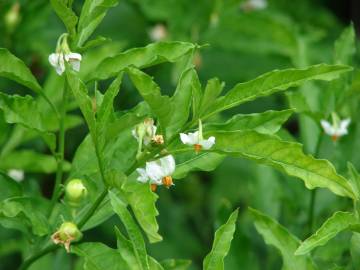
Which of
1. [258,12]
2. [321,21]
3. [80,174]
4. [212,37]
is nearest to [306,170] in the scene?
[80,174]

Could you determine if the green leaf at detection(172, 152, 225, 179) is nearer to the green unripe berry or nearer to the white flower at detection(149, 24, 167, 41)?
the green unripe berry

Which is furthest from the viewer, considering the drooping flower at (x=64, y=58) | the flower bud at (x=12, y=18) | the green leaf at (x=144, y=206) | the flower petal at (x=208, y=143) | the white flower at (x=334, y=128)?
the flower bud at (x=12, y=18)

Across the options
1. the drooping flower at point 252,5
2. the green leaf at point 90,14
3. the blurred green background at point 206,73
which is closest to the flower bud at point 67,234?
the green leaf at point 90,14

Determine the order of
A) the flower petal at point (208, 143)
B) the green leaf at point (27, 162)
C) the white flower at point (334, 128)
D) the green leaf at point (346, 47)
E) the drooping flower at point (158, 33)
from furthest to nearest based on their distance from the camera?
the drooping flower at point (158, 33)
the green leaf at point (27, 162)
the green leaf at point (346, 47)
the white flower at point (334, 128)
the flower petal at point (208, 143)

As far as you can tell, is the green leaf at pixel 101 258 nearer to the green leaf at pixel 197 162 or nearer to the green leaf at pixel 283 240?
the green leaf at pixel 197 162

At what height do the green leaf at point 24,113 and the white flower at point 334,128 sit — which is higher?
the green leaf at point 24,113

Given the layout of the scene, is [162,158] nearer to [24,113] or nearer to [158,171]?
[158,171]

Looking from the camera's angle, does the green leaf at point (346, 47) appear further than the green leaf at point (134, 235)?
Yes

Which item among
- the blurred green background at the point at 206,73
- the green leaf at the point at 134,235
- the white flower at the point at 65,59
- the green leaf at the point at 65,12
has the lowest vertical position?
the blurred green background at the point at 206,73
